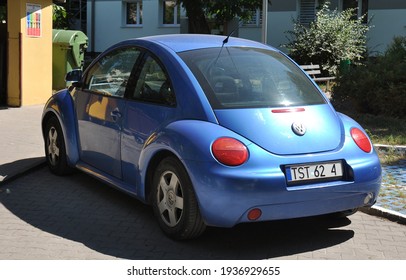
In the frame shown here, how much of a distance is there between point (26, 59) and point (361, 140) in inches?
366

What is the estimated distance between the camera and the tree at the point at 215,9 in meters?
19.5

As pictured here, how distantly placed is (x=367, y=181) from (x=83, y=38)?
13499 millimetres

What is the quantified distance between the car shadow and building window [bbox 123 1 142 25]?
24.0 meters

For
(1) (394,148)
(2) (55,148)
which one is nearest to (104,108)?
(2) (55,148)

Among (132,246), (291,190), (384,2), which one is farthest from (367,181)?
(384,2)

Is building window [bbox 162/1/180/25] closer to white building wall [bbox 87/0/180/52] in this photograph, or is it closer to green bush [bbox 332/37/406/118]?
white building wall [bbox 87/0/180/52]

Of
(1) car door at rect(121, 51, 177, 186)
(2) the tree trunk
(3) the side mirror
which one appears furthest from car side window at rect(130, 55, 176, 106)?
(2) the tree trunk

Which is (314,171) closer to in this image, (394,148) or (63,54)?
(394,148)

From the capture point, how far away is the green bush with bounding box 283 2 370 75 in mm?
19969

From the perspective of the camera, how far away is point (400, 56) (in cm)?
1148

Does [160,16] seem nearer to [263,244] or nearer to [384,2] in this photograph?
[384,2]

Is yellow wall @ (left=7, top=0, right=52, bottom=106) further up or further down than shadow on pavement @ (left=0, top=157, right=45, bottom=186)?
further up

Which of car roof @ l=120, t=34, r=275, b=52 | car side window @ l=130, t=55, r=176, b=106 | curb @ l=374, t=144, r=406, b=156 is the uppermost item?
car roof @ l=120, t=34, r=275, b=52

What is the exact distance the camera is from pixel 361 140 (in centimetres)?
472
